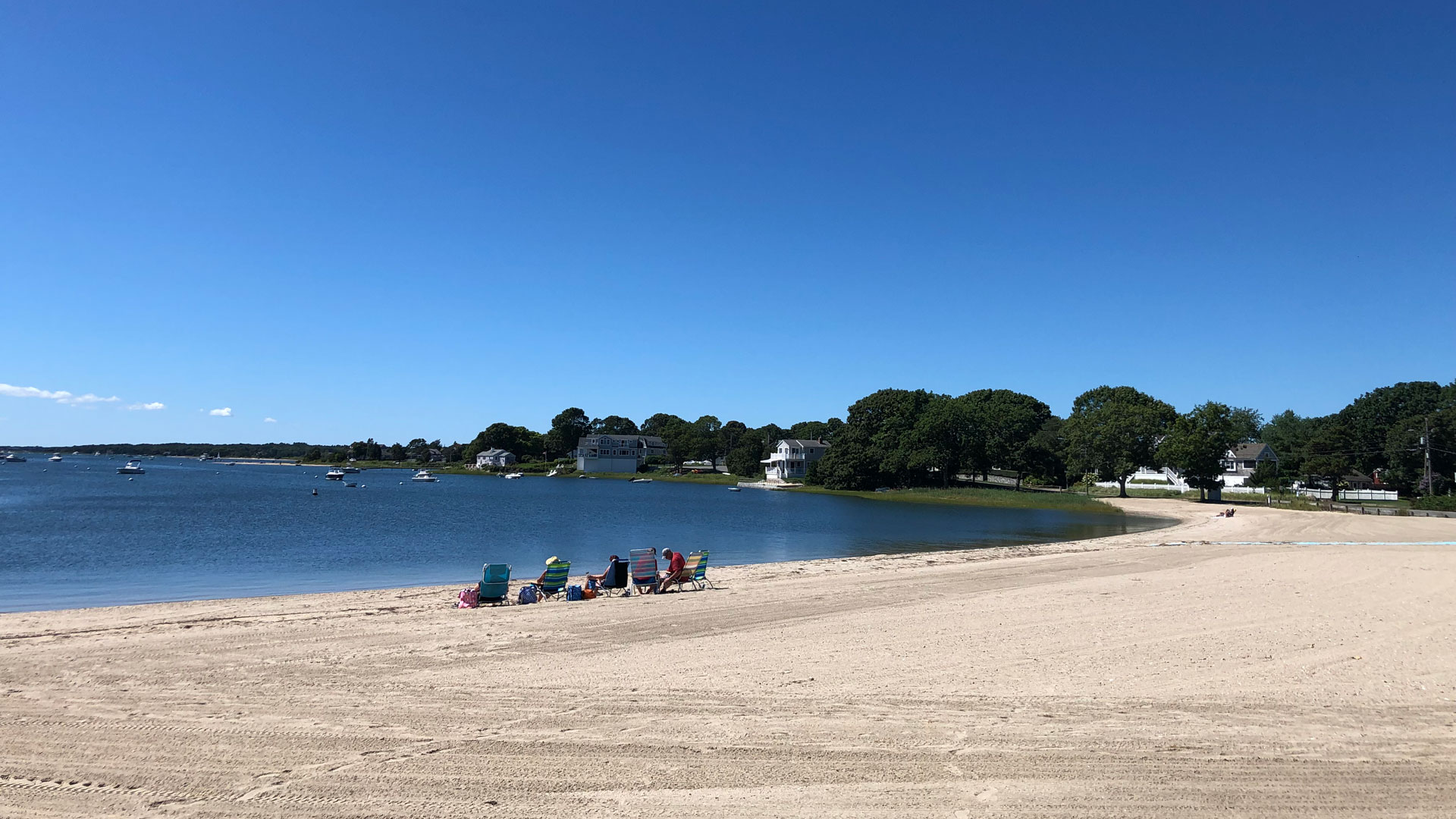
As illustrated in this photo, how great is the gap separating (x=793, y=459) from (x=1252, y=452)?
5908cm

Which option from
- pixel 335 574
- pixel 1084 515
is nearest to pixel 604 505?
pixel 1084 515

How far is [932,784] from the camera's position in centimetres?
599

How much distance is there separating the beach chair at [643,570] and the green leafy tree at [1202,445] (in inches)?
2494

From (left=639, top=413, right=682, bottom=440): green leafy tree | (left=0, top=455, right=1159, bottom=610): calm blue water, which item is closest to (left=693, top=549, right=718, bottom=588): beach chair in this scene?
(left=0, top=455, right=1159, bottom=610): calm blue water

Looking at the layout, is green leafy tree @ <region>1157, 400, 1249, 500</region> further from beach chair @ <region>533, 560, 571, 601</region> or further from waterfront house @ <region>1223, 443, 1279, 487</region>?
beach chair @ <region>533, 560, 571, 601</region>

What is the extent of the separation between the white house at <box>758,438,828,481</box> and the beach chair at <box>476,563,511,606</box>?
10090 centimetres

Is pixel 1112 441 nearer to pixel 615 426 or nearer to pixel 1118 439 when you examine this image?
pixel 1118 439

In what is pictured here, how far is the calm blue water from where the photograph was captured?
22438 millimetres

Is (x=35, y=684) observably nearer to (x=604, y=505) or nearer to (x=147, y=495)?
(x=604, y=505)

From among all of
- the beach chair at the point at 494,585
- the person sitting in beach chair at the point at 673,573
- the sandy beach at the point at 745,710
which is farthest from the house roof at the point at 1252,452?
the beach chair at the point at 494,585

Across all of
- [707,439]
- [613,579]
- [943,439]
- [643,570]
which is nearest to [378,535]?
[613,579]

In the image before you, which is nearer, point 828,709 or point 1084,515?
point 828,709

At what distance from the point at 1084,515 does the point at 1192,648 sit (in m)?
48.3

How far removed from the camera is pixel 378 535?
3697cm
